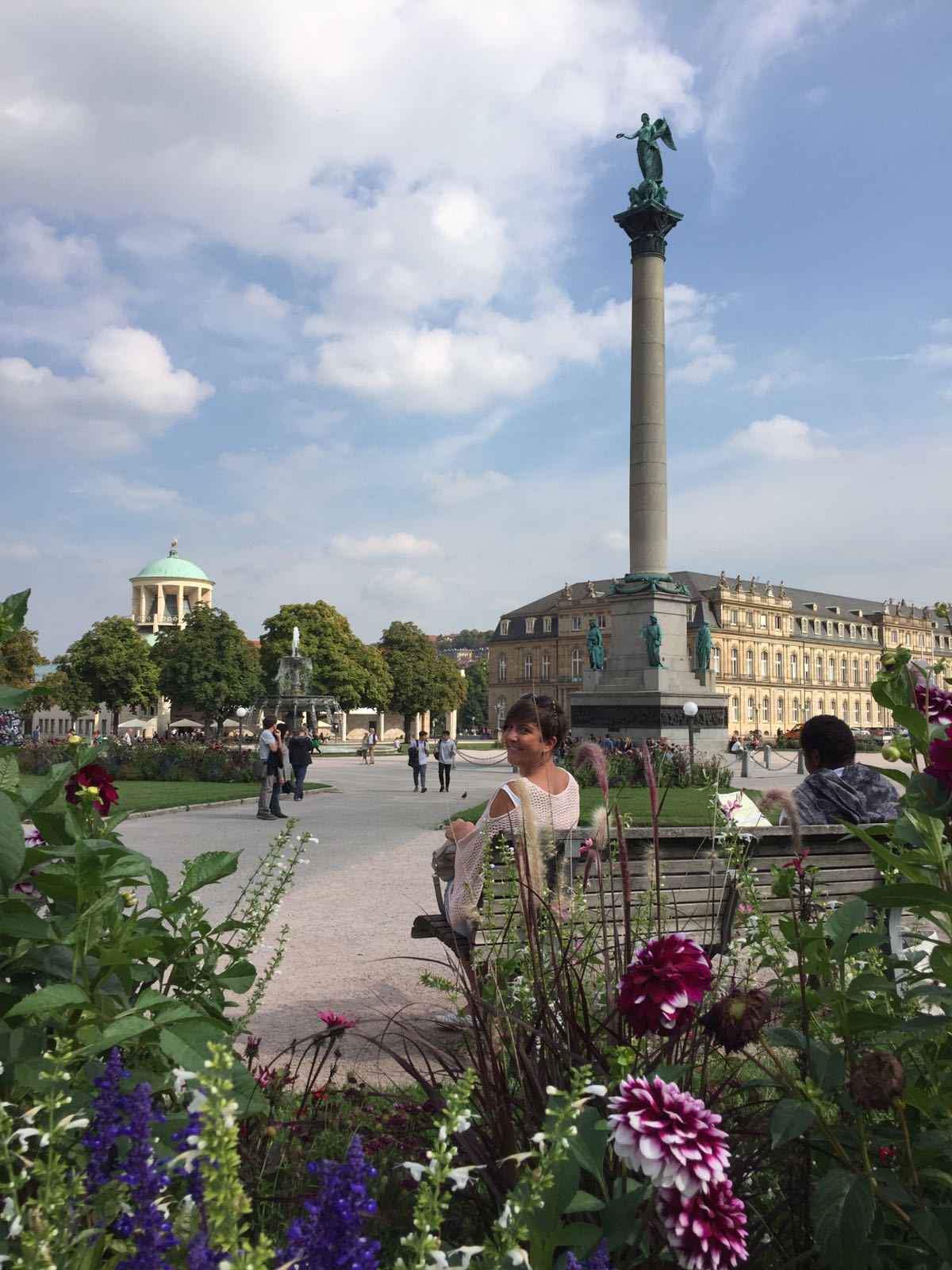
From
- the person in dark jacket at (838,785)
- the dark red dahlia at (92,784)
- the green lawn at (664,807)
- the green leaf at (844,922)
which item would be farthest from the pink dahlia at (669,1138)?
the green lawn at (664,807)

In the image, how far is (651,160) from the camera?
114 ft

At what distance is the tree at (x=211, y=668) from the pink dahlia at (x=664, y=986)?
74869mm

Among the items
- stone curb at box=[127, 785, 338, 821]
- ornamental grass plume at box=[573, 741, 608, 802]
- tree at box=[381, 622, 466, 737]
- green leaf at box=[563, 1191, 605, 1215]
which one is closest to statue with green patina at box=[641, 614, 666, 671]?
stone curb at box=[127, 785, 338, 821]

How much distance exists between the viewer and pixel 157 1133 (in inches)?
76.8

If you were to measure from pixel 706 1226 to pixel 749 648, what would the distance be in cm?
10817

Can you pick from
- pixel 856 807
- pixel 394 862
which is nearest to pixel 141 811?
pixel 394 862

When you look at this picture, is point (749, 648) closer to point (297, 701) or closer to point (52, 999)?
point (297, 701)

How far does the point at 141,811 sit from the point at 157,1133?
16917 millimetres

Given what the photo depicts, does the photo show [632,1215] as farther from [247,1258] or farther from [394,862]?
[394,862]

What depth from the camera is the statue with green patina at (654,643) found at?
3181cm

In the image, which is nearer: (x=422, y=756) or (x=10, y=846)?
(x=10, y=846)

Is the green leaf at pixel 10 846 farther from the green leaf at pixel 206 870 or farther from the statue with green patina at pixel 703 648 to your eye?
the statue with green patina at pixel 703 648

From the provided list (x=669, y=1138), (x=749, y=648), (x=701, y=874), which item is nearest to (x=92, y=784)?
(x=669, y=1138)

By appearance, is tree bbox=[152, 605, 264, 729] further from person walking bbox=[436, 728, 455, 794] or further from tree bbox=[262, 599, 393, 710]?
person walking bbox=[436, 728, 455, 794]
